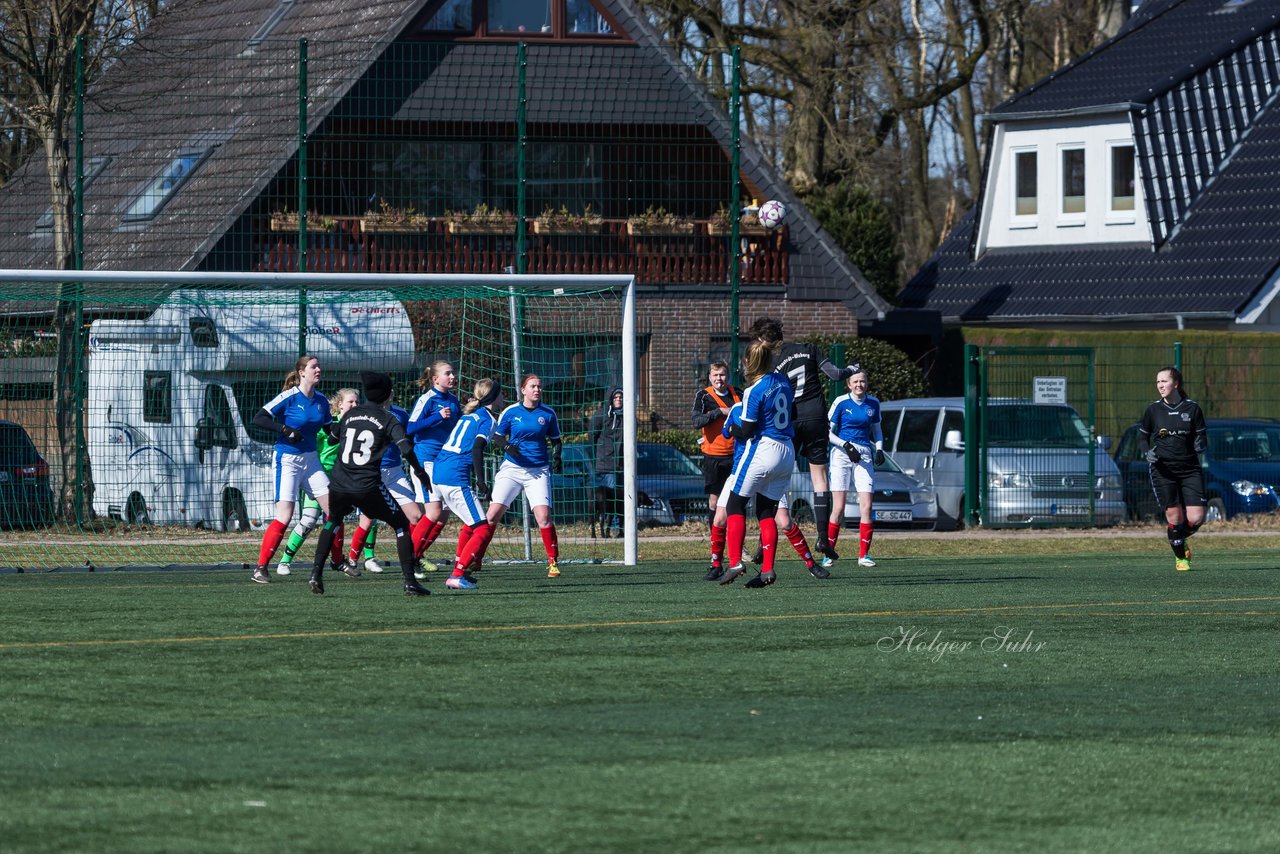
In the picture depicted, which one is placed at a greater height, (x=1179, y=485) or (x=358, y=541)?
(x=1179, y=485)

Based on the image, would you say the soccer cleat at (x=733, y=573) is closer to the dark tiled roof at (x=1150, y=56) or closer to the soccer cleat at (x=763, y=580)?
the soccer cleat at (x=763, y=580)

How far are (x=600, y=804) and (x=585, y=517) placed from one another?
554 inches

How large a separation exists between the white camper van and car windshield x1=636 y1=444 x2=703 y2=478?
9.82ft

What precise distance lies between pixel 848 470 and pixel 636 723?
10341mm

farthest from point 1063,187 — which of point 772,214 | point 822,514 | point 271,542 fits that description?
point 271,542

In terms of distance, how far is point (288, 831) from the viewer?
628 centimetres

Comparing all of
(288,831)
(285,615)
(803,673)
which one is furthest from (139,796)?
(285,615)

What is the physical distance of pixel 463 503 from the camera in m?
15.7

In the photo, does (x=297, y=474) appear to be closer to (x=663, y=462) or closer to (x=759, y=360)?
(x=759, y=360)

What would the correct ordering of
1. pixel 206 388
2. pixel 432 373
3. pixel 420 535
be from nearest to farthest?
pixel 420 535, pixel 432 373, pixel 206 388

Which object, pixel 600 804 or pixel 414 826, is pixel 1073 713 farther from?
pixel 414 826

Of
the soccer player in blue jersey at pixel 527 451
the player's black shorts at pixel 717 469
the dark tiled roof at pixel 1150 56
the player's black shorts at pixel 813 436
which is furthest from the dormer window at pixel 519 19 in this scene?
the player's black shorts at pixel 813 436

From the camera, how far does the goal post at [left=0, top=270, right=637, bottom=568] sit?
1947cm

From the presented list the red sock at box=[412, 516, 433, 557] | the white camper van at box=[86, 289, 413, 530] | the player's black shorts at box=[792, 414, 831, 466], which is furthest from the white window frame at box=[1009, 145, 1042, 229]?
the red sock at box=[412, 516, 433, 557]
